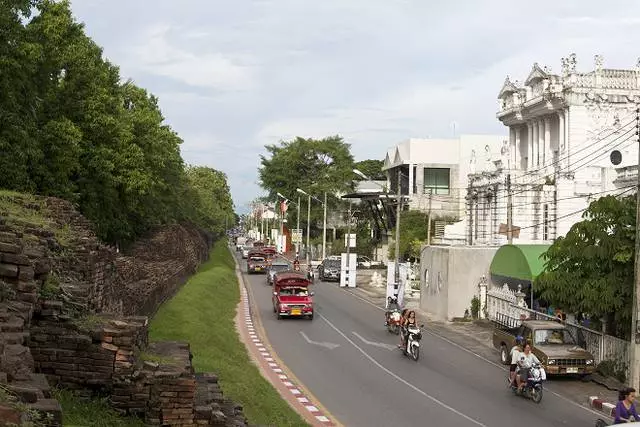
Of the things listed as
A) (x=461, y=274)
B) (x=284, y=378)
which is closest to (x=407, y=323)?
Answer: (x=284, y=378)

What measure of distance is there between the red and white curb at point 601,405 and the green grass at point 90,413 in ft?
41.5

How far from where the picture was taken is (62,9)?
32250 millimetres

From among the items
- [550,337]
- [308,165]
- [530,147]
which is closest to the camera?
[550,337]

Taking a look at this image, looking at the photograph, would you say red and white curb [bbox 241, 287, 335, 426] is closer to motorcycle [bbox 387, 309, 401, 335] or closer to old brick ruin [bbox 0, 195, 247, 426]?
old brick ruin [bbox 0, 195, 247, 426]

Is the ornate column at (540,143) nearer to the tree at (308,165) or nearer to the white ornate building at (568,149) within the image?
the white ornate building at (568,149)

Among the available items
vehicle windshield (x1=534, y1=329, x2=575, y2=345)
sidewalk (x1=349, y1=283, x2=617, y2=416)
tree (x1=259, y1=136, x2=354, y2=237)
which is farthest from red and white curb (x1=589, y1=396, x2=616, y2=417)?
tree (x1=259, y1=136, x2=354, y2=237)

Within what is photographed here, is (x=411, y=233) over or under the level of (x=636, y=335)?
over

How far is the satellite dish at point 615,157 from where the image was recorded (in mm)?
51844

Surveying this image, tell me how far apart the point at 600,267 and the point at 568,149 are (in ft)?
→ 92.4

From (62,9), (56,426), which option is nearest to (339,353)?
(62,9)

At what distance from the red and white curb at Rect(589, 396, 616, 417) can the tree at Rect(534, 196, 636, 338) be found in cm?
421

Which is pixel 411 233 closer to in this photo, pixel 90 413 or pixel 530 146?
pixel 530 146

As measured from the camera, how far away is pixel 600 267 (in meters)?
24.1

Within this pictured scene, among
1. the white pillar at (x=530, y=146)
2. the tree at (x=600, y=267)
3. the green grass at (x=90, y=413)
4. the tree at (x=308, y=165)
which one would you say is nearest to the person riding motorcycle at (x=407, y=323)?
the tree at (x=600, y=267)
